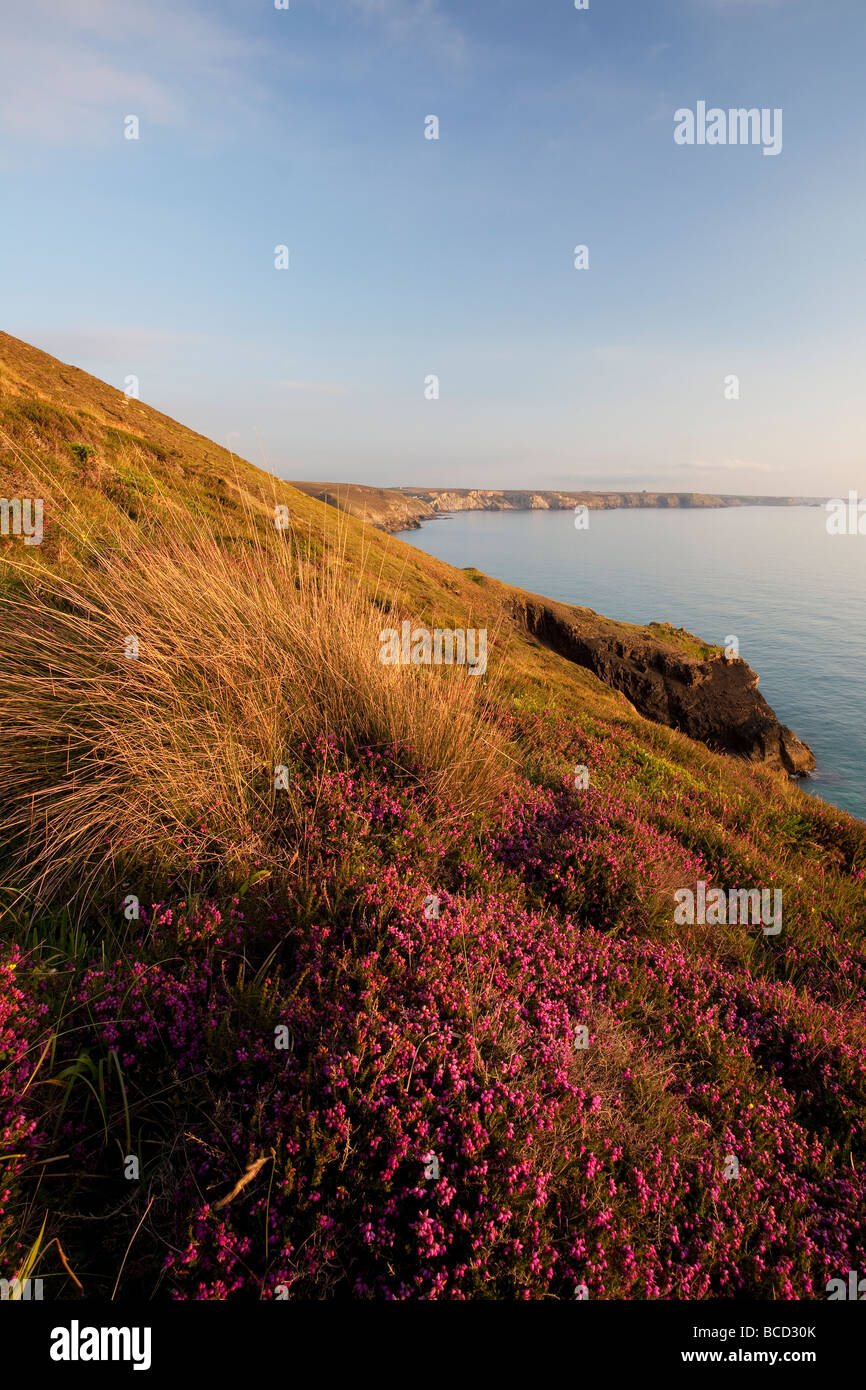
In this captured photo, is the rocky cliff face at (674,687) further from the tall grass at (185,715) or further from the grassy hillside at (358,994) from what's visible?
the tall grass at (185,715)

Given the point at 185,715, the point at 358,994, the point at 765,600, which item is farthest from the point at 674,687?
the point at 765,600

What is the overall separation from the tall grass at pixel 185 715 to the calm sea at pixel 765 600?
2199 centimetres

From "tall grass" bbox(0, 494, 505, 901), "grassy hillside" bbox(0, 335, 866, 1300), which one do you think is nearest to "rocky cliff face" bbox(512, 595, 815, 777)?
"grassy hillside" bbox(0, 335, 866, 1300)

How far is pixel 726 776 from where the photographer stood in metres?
8.57

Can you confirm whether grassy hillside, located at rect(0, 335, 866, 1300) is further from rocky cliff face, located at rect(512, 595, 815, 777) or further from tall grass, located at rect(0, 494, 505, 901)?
rocky cliff face, located at rect(512, 595, 815, 777)

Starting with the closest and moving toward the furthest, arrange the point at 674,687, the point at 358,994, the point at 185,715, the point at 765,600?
the point at 358,994, the point at 185,715, the point at 674,687, the point at 765,600

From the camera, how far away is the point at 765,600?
56719mm

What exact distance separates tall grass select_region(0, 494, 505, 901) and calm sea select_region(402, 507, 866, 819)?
72.1 ft

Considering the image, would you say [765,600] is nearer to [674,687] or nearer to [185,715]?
[674,687]

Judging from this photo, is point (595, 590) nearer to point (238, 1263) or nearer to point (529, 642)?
point (529, 642)

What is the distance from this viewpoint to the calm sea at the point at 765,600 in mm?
28188

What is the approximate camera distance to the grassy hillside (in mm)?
2020

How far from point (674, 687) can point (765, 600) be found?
141 feet
